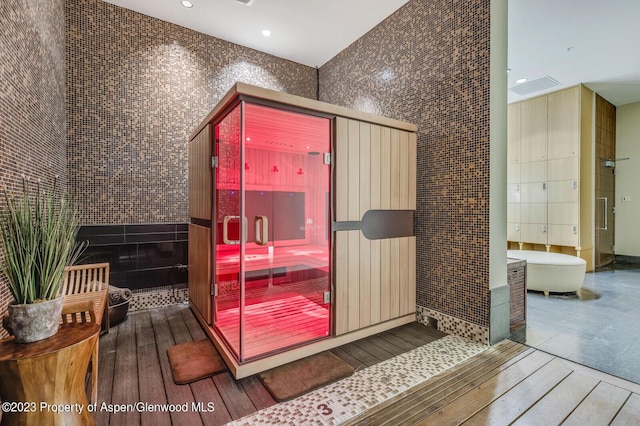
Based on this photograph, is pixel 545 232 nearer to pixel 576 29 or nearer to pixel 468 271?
pixel 576 29

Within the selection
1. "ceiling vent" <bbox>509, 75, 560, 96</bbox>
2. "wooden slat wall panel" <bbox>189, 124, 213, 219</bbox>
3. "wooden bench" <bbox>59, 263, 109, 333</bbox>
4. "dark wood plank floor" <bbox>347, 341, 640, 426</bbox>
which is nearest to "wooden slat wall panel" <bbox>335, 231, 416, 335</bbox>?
"dark wood plank floor" <bbox>347, 341, 640, 426</bbox>

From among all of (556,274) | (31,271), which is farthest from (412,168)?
(31,271)

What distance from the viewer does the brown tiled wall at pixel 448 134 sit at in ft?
8.18

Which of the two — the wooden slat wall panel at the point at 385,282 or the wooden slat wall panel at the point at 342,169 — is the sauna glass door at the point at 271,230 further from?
the wooden slat wall panel at the point at 385,282

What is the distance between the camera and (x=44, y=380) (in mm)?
1187

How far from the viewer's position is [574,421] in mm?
1559

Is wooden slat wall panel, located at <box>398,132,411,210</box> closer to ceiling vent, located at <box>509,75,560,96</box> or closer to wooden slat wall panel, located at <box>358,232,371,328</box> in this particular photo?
wooden slat wall panel, located at <box>358,232,371,328</box>

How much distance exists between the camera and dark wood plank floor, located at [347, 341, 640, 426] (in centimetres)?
157

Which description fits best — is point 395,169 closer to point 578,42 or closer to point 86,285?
point 86,285

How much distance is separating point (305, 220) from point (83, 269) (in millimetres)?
2328

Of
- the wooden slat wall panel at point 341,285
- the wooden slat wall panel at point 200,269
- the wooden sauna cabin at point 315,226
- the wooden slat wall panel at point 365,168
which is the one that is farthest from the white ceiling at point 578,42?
the wooden slat wall panel at point 200,269

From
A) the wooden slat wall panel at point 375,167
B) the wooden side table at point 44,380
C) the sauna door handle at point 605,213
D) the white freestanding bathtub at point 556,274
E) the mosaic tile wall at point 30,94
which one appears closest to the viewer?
the wooden side table at point 44,380

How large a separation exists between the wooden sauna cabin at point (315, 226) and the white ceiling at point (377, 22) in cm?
152

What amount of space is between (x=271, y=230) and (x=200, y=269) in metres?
1.27
